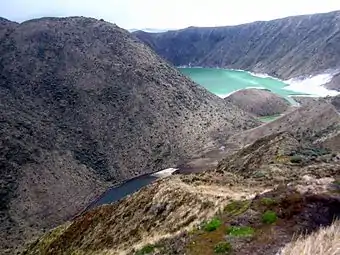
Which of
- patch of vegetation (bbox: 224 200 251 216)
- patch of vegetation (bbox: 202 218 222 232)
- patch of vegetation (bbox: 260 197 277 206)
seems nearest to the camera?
patch of vegetation (bbox: 202 218 222 232)

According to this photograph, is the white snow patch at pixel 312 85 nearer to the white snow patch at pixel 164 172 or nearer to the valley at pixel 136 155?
the valley at pixel 136 155

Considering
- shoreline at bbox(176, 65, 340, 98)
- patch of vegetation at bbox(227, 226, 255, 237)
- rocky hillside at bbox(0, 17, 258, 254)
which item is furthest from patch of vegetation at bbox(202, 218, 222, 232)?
shoreline at bbox(176, 65, 340, 98)

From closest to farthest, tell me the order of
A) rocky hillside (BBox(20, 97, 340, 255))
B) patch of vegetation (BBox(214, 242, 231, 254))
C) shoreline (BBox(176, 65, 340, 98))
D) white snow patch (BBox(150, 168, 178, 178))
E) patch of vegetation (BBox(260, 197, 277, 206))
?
patch of vegetation (BBox(214, 242, 231, 254)), rocky hillside (BBox(20, 97, 340, 255)), patch of vegetation (BBox(260, 197, 277, 206)), white snow patch (BBox(150, 168, 178, 178)), shoreline (BBox(176, 65, 340, 98))

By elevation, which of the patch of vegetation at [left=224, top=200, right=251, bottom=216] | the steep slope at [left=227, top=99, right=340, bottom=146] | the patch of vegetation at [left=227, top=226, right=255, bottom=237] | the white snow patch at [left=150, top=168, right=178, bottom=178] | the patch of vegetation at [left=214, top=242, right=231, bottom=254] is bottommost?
the white snow patch at [left=150, top=168, right=178, bottom=178]

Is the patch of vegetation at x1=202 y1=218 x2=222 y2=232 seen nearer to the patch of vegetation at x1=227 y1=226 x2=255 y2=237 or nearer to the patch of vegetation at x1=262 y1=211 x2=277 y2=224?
the patch of vegetation at x1=227 y1=226 x2=255 y2=237

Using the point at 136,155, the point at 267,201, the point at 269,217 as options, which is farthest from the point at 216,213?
the point at 136,155

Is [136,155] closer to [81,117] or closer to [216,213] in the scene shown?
[81,117]
